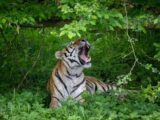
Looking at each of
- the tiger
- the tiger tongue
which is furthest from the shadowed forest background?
the tiger tongue

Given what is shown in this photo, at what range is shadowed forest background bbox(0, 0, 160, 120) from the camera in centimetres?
578

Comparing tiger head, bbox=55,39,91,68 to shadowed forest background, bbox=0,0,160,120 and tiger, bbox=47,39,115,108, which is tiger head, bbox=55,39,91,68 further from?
shadowed forest background, bbox=0,0,160,120

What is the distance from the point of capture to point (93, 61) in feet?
31.0

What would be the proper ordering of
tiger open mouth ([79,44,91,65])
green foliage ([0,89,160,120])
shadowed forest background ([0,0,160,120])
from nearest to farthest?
shadowed forest background ([0,0,160,120]) → green foliage ([0,89,160,120]) → tiger open mouth ([79,44,91,65])

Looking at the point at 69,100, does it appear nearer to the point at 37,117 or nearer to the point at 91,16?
the point at 37,117

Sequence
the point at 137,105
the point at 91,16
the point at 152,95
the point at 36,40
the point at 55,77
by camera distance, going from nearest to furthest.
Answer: the point at 91,16 → the point at 152,95 → the point at 137,105 → the point at 55,77 → the point at 36,40

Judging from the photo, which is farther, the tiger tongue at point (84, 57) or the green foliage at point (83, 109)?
the tiger tongue at point (84, 57)

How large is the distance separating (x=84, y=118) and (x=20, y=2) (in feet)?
6.03

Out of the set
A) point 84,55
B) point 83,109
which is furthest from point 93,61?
point 83,109

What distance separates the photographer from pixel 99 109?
20.4 feet

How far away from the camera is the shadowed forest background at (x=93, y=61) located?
19.0ft

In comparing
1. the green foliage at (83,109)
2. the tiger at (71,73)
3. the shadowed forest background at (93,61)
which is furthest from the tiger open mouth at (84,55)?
the green foliage at (83,109)

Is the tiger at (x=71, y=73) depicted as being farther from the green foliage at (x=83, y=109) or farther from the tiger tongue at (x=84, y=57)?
the green foliage at (x=83, y=109)

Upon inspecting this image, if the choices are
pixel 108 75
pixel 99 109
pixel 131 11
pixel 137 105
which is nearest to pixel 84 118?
pixel 99 109
